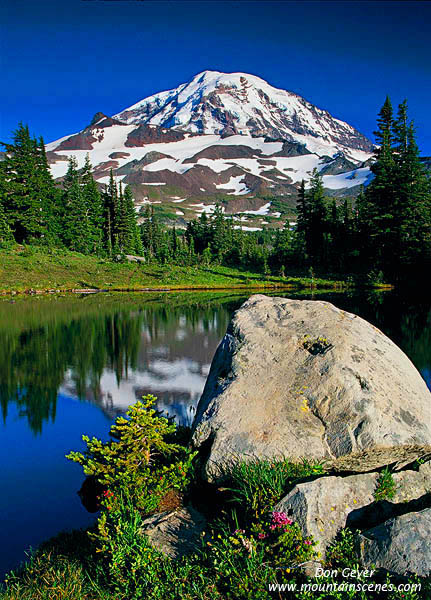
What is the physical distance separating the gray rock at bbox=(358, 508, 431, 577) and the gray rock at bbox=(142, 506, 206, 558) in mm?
1662

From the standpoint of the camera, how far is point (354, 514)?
4277 millimetres

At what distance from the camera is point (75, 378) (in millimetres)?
13797

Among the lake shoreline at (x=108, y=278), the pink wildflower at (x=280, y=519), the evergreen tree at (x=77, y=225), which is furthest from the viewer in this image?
the evergreen tree at (x=77, y=225)

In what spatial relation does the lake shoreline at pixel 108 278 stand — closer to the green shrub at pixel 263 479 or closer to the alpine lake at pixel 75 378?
the alpine lake at pixel 75 378

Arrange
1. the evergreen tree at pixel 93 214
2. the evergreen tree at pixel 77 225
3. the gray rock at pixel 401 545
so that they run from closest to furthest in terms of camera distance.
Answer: the gray rock at pixel 401 545
the evergreen tree at pixel 77 225
the evergreen tree at pixel 93 214

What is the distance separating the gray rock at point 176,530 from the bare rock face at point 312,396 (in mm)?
505

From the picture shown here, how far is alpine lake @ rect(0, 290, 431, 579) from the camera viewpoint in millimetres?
6742

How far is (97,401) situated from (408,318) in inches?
747

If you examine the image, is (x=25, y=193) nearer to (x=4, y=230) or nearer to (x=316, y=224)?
(x=4, y=230)

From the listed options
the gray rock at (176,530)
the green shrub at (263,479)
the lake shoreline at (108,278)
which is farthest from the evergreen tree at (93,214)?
the green shrub at (263,479)

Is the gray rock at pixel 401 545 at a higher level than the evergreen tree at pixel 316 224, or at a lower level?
lower

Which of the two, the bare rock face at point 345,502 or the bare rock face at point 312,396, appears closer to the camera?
the bare rock face at point 345,502

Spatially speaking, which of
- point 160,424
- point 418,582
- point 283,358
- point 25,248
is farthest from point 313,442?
point 25,248

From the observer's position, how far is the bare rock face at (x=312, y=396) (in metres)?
5.05
